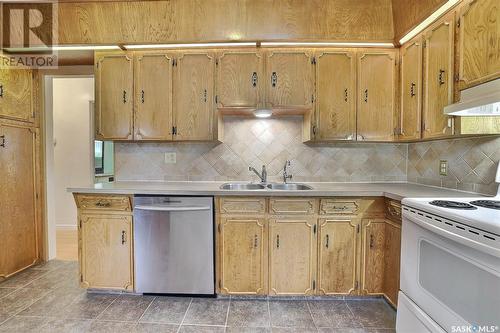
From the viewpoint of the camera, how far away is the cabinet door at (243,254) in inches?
85.3

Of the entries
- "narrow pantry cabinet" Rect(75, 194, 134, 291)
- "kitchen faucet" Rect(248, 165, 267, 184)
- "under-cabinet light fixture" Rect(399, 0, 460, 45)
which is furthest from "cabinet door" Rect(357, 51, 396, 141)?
"narrow pantry cabinet" Rect(75, 194, 134, 291)

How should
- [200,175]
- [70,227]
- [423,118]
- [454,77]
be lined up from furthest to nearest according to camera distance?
1. [70,227]
2. [200,175]
3. [423,118]
4. [454,77]

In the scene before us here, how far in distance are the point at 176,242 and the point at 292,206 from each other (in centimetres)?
101

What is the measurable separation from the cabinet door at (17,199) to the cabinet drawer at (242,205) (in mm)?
2182

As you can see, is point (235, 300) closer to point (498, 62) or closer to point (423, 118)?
point (423, 118)

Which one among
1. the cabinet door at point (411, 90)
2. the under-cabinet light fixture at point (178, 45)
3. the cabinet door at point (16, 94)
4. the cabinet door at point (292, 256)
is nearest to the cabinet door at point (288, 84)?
the under-cabinet light fixture at point (178, 45)

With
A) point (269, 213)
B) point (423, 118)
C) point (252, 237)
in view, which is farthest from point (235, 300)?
point (423, 118)

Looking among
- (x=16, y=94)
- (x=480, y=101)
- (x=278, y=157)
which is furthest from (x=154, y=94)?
(x=480, y=101)

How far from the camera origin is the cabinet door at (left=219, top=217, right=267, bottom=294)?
2166 mm

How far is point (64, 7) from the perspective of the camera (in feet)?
7.79

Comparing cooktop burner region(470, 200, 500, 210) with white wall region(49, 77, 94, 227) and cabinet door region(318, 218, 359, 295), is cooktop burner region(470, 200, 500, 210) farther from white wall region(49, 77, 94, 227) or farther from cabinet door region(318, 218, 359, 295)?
white wall region(49, 77, 94, 227)

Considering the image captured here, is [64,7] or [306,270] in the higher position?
[64,7]

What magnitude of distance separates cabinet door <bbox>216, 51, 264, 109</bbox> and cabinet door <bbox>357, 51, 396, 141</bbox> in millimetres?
942

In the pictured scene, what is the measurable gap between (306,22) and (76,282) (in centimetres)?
326
